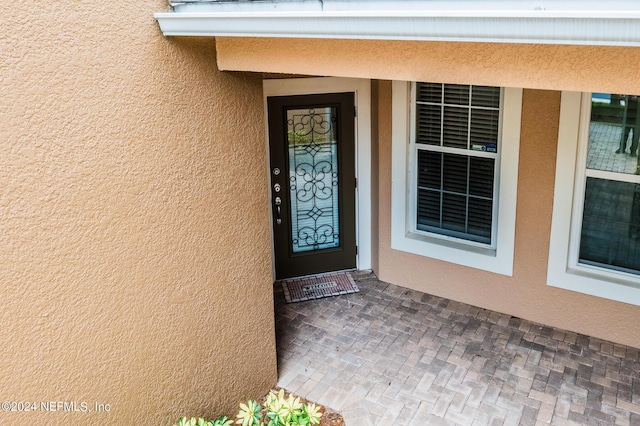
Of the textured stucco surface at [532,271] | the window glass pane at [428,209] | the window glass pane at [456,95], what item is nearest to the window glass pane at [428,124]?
the window glass pane at [456,95]

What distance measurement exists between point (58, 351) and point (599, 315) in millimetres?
5521

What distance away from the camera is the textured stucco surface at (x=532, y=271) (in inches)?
253

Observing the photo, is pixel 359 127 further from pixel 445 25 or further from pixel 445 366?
pixel 445 25

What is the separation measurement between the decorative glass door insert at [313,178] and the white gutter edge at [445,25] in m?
→ 4.08

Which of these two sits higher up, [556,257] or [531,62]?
[531,62]

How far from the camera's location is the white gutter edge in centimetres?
247

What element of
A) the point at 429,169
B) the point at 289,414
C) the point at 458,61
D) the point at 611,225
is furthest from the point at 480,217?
the point at 458,61

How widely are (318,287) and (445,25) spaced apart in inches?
222

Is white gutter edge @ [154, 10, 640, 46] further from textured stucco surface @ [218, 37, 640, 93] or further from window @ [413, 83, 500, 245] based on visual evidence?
window @ [413, 83, 500, 245]

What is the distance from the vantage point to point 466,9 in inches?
108

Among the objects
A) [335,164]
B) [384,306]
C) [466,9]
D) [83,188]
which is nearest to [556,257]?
[384,306]

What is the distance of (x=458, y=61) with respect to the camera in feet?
11.1

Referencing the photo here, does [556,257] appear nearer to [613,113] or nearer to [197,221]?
[613,113]

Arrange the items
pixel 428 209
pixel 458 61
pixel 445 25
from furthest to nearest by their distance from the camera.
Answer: pixel 428 209 → pixel 458 61 → pixel 445 25
